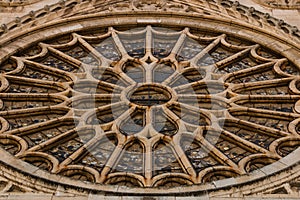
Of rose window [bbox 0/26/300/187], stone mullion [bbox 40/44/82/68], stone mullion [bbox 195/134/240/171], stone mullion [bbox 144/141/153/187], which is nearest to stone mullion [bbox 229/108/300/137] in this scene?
rose window [bbox 0/26/300/187]

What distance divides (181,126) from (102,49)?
4.35m

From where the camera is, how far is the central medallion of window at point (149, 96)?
60.4 ft

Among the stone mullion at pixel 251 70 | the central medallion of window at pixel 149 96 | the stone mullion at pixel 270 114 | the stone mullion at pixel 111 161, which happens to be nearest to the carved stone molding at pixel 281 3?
the stone mullion at pixel 251 70

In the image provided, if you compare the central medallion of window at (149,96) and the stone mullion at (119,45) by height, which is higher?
the stone mullion at (119,45)

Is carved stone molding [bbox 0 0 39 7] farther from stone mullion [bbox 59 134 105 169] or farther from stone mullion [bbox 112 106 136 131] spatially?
stone mullion [bbox 59 134 105 169]

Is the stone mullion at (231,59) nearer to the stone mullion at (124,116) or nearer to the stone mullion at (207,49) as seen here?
the stone mullion at (207,49)

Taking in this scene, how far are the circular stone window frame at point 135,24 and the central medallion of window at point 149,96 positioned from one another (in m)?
3.06

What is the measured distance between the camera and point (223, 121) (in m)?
17.6

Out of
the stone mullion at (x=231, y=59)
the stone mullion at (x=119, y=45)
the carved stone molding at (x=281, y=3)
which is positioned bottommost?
the stone mullion at (x=231, y=59)

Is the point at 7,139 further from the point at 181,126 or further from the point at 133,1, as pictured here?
the point at 133,1

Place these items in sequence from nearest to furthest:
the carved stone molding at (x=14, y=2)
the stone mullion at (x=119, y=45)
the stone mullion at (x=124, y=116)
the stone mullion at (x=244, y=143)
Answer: the stone mullion at (x=244, y=143) < the stone mullion at (x=124, y=116) < the stone mullion at (x=119, y=45) < the carved stone molding at (x=14, y=2)

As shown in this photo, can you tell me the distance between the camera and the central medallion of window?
1842 centimetres

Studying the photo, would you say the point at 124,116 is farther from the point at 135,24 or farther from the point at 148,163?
the point at 135,24

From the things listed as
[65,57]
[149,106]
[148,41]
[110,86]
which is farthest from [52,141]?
[148,41]
